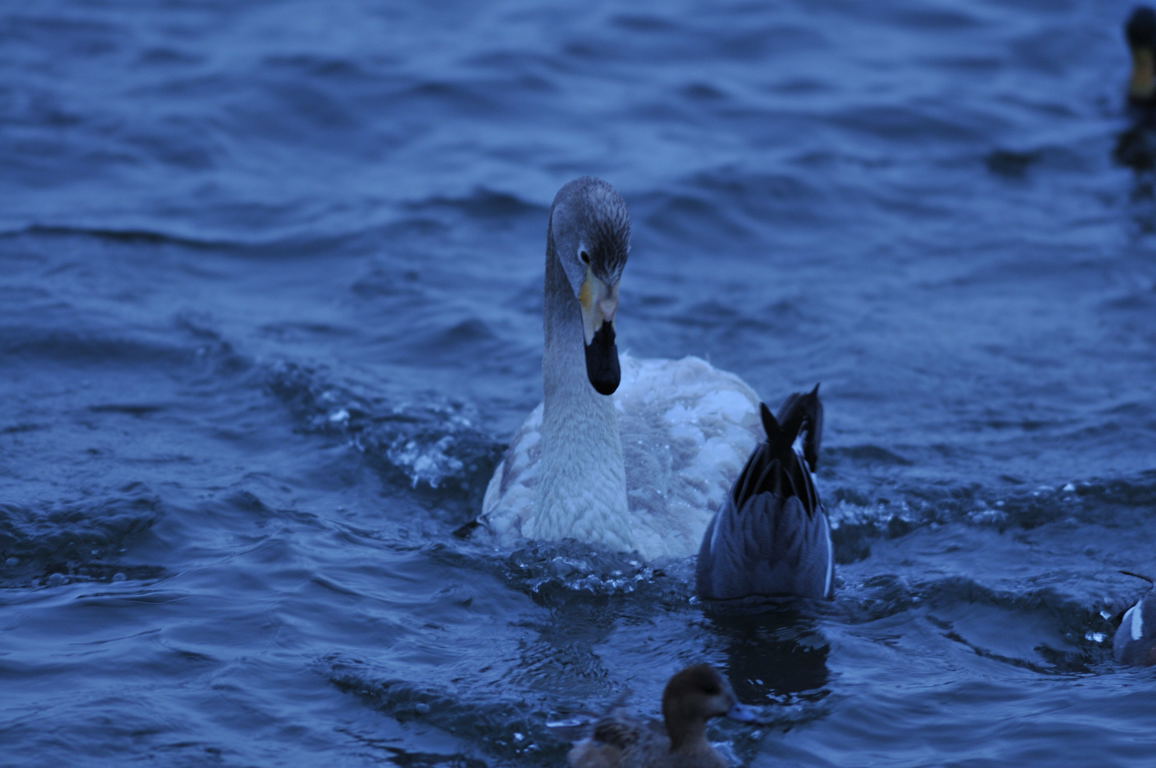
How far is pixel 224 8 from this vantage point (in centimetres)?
1803

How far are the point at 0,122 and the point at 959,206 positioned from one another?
8.06m

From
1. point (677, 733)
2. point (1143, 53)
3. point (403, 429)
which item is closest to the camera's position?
point (677, 733)

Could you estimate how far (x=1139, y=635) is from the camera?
283 inches

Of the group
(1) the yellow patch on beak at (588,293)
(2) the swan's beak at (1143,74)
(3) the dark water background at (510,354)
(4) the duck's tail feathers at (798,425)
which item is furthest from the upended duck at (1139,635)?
(2) the swan's beak at (1143,74)

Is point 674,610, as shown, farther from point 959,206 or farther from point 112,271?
point 959,206

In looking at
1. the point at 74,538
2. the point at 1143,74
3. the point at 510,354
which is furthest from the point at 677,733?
the point at 1143,74

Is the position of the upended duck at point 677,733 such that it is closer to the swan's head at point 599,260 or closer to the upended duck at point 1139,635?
the swan's head at point 599,260

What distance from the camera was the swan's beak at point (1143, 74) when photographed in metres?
16.0

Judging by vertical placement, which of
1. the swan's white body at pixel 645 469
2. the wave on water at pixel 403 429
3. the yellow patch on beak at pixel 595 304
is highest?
the yellow patch on beak at pixel 595 304

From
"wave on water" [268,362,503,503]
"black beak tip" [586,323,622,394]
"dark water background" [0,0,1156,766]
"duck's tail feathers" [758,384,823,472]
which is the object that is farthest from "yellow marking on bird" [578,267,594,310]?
"wave on water" [268,362,503,503]

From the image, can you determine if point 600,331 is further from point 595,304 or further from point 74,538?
point 74,538

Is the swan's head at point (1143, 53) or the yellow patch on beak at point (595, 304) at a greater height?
the swan's head at point (1143, 53)

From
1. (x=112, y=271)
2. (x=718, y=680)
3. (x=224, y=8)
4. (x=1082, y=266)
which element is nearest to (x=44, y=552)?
(x=718, y=680)

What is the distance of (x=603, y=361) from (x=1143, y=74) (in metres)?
10.5
